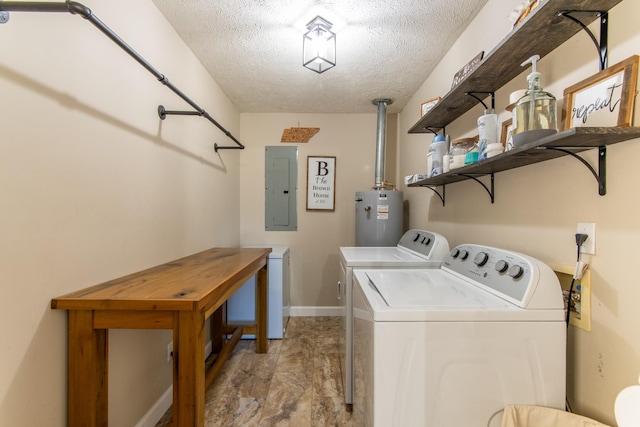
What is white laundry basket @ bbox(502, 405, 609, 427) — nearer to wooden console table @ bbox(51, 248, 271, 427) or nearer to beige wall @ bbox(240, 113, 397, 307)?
wooden console table @ bbox(51, 248, 271, 427)

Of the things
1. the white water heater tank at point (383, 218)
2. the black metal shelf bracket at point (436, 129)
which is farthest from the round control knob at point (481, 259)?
the white water heater tank at point (383, 218)

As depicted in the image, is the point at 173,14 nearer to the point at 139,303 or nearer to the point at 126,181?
the point at 126,181

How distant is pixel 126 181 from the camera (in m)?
1.32

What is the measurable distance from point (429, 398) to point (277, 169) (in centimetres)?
269

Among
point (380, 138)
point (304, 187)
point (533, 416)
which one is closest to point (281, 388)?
point (533, 416)

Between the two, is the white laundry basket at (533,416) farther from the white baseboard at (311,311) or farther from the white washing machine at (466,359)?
the white baseboard at (311,311)

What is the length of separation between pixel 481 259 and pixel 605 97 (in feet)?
2.26

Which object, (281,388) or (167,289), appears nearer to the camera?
(167,289)

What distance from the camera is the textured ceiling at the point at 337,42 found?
5.11 ft

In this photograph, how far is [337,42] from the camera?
1.88 m

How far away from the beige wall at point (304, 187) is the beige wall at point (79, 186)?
135 cm

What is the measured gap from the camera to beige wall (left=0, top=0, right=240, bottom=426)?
846 millimetres

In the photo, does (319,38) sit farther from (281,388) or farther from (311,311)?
(311,311)

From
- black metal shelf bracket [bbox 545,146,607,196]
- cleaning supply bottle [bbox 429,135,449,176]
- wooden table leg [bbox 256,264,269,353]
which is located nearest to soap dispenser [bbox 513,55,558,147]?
black metal shelf bracket [bbox 545,146,607,196]
